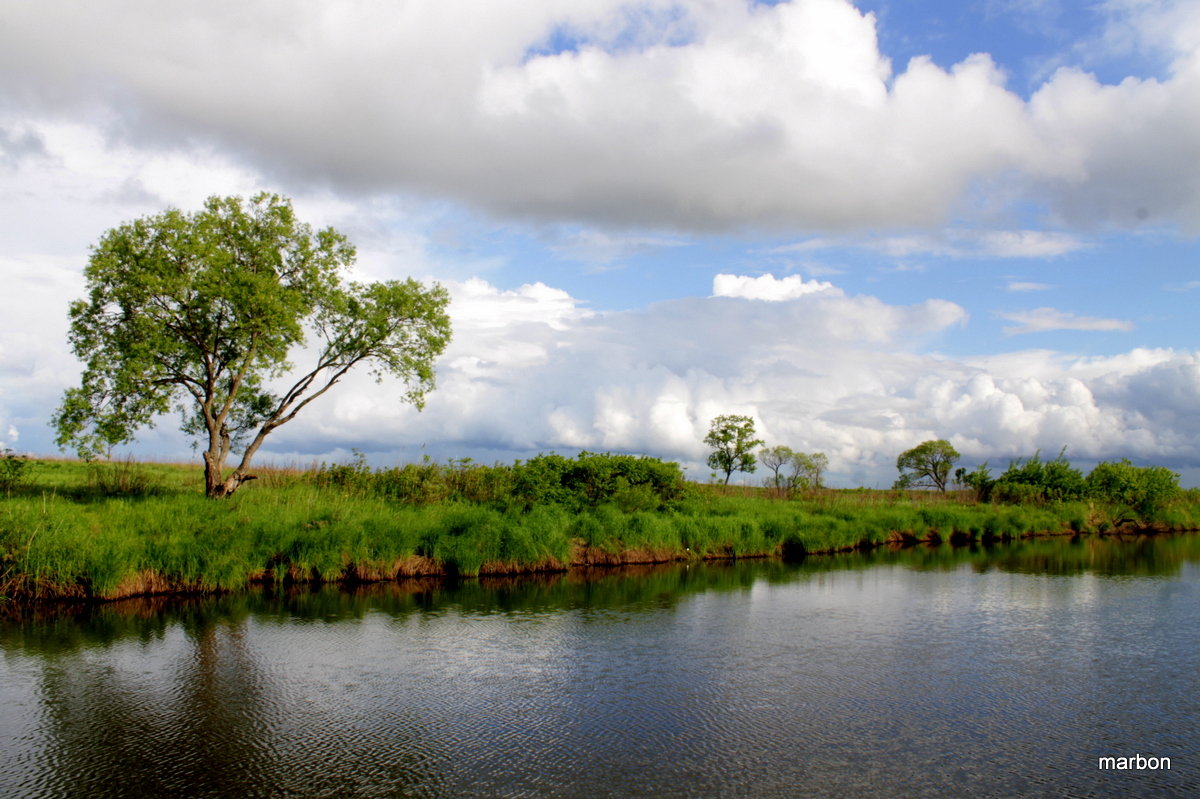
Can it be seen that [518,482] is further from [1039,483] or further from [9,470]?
[1039,483]

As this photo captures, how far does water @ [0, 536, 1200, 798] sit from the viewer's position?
25.4 feet

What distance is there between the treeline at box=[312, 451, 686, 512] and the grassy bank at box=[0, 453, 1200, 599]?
28 cm

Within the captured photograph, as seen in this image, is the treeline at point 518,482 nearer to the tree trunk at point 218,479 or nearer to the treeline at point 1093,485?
the tree trunk at point 218,479

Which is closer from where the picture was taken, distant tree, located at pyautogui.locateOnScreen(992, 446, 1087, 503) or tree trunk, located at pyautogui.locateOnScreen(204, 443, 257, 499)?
tree trunk, located at pyautogui.locateOnScreen(204, 443, 257, 499)

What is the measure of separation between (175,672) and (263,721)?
122 inches

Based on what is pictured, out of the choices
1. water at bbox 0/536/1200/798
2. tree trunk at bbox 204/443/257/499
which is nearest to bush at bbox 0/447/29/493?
tree trunk at bbox 204/443/257/499

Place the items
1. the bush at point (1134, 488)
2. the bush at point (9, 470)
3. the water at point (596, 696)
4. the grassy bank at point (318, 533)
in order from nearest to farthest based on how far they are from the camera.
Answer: the water at point (596, 696)
the grassy bank at point (318, 533)
the bush at point (9, 470)
the bush at point (1134, 488)

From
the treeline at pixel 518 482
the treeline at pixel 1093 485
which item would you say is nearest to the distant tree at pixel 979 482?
the treeline at pixel 1093 485

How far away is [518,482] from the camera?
27.8 m

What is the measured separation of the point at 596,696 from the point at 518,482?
17652mm

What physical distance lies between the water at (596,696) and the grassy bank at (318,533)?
1.15 m

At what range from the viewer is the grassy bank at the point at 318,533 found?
55.3 ft

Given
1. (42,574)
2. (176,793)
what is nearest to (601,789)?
(176,793)

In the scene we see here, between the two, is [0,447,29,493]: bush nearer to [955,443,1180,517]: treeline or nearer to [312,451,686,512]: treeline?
[312,451,686,512]: treeline
